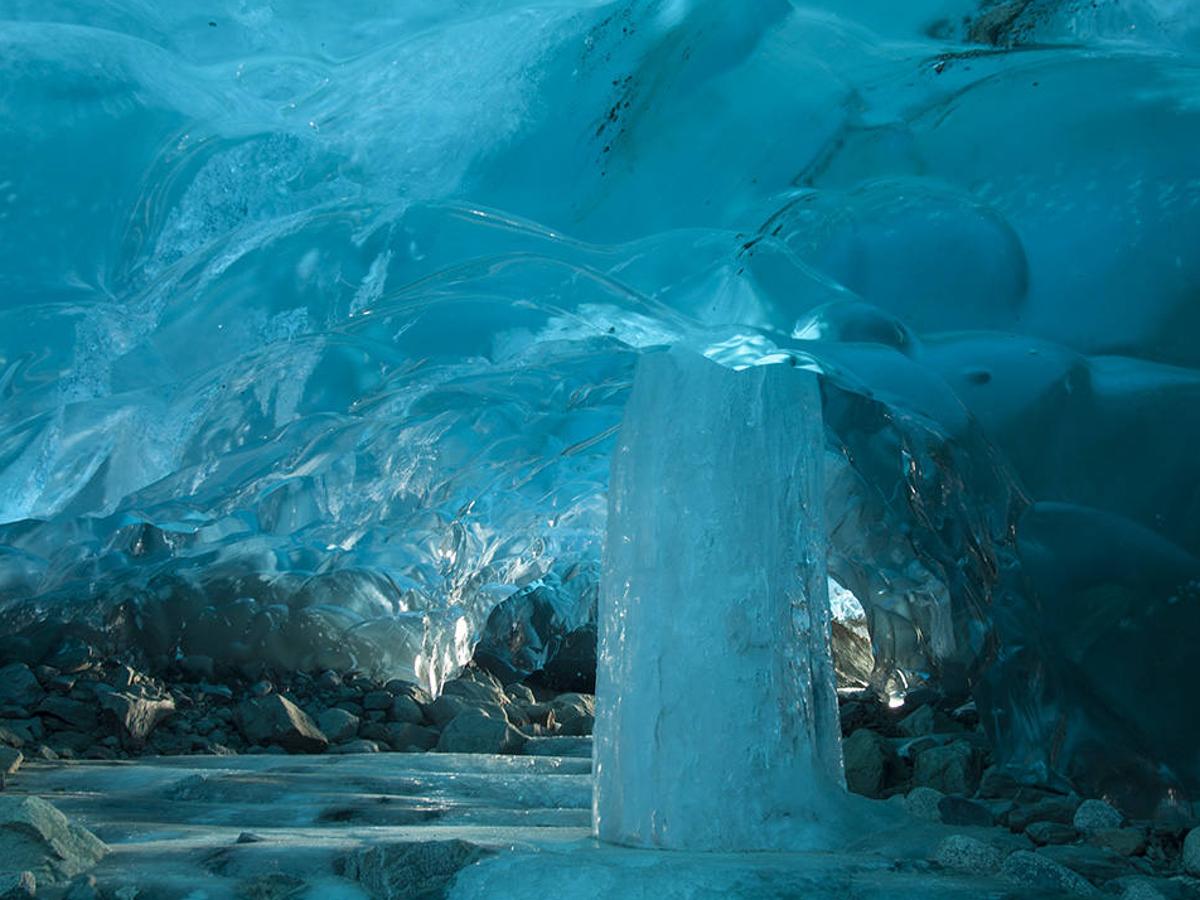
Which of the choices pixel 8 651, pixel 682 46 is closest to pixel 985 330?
pixel 682 46

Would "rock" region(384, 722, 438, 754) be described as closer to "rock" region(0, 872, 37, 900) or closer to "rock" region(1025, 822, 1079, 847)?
"rock" region(1025, 822, 1079, 847)

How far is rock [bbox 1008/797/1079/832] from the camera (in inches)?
180

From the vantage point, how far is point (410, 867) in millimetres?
3275

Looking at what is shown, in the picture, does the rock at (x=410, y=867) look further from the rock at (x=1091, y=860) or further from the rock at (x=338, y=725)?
the rock at (x=338, y=725)

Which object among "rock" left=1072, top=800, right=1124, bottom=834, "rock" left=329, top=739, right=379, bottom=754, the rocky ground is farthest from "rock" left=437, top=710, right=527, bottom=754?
"rock" left=1072, top=800, right=1124, bottom=834

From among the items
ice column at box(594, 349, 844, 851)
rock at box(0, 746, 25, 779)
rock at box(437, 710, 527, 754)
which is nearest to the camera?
ice column at box(594, 349, 844, 851)

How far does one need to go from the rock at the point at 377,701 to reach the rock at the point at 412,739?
3.54 feet

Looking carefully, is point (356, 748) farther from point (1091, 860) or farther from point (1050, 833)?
point (1091, 860)

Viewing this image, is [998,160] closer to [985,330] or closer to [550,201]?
[985,330]

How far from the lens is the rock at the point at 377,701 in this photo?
991cm

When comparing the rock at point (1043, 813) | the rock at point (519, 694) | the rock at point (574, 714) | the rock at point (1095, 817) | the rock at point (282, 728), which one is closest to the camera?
the rock at point (1095, 817)

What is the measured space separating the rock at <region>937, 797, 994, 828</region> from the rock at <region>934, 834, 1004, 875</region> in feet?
3.76

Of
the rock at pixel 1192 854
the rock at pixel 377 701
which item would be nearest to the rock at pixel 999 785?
the rock at pixel 1192 854

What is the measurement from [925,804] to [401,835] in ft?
6.34
